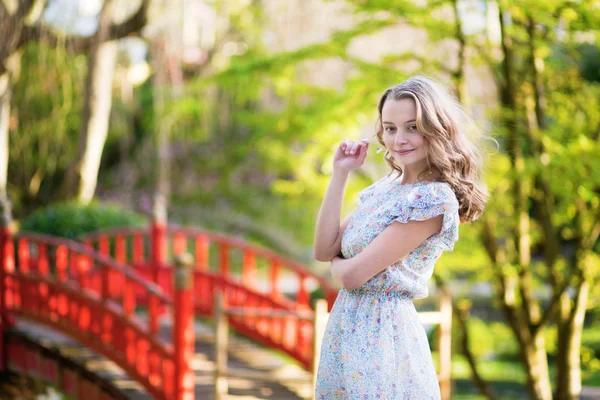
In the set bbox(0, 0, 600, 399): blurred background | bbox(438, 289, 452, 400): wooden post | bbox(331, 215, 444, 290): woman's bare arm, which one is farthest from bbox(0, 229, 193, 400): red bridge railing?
bbox(331, 215, 444, 290): woman's bare arm

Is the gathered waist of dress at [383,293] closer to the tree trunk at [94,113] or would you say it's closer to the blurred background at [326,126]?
the blurred background at [326,126]

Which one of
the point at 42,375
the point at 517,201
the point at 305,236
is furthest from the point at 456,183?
the point at 305,236

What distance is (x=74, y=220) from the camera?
7840 mm

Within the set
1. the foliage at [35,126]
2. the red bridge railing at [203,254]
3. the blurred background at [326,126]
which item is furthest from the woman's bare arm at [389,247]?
the foliage at [35,126]

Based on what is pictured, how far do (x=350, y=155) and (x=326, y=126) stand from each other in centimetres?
366

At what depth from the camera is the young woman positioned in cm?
177

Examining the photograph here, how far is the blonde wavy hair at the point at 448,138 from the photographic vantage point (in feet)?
5.80

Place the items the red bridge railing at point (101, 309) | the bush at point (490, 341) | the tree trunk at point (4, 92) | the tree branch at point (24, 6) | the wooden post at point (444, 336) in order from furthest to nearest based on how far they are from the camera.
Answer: the bush at point (490, 341), the tree trunk at point (4, 92), the tree branch at point (24, 6), the wooden post at point (444, 336), the red bridge railing at point (101, 309)

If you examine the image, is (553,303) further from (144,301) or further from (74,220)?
(74,220)

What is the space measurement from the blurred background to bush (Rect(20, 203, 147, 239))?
0.05ft

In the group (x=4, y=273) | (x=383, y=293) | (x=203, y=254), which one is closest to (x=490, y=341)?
(x=203, y=254)

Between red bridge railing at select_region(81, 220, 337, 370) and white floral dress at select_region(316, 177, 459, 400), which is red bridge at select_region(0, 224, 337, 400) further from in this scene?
white floral dress at select_region(316, 177, 459, 400)

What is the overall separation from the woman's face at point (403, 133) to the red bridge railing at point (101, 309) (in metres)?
2.59

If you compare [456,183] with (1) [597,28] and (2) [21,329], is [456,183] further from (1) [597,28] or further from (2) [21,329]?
(2) [21,329]
